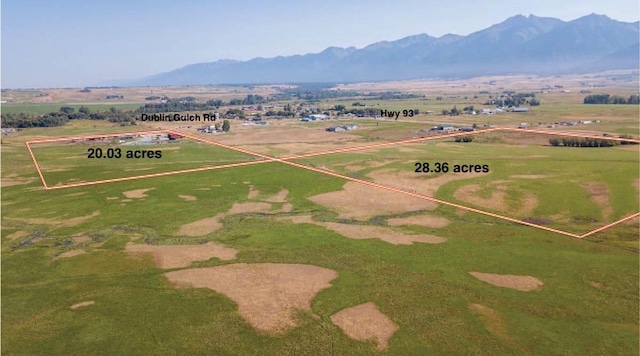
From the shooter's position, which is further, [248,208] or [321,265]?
[248,208]

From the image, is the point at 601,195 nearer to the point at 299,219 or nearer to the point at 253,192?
the point at 299,219

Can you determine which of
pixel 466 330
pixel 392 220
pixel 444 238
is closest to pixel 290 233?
pixel 392 220

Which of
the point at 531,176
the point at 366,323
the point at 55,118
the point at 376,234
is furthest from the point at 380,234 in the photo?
the point at 55,118

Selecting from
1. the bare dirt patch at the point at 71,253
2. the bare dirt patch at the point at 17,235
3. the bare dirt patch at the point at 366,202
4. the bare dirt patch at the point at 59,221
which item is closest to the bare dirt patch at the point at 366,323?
the bare dirt patch at the point at 366,202

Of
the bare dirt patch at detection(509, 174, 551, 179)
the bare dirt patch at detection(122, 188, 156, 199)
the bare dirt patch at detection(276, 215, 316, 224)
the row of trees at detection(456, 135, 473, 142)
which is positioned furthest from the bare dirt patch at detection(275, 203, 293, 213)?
the row of trees at detection(456, 135, 473, 142)

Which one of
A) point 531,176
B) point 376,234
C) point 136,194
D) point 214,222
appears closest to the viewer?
point 376,234

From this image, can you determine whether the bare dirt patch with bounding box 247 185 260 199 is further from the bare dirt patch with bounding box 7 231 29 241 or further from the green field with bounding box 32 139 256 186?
the bare dirt patch with bounding box 7 231 29 241
